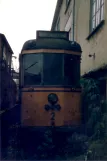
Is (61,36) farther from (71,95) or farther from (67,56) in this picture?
(71,95)

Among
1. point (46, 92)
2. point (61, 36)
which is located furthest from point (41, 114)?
point (61, 36)

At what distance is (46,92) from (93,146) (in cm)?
187

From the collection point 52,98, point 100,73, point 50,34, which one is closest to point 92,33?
point 100,73

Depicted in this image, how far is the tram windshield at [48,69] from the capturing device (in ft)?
23.4

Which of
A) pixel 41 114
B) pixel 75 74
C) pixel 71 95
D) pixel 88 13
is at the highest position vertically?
pixel 88 13

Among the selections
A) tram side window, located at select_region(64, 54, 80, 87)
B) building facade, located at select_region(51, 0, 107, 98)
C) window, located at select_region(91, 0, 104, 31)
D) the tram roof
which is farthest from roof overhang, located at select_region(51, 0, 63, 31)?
tram side window, located at select_region(64, 54, 80, 87)

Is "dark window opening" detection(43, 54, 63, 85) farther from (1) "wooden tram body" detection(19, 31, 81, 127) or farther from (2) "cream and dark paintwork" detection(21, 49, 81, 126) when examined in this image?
(2) "cream and dark paintwork" detection(21, 49, 81, 126)

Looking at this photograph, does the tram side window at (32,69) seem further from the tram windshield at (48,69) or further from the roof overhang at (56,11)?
the roof overhang at (56,11)

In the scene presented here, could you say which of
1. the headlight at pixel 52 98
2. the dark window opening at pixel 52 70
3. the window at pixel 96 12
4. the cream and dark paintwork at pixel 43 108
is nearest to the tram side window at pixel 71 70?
the dark window opening at pixel 52 70

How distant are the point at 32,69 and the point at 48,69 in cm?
42

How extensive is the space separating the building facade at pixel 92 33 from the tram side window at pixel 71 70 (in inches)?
26.0

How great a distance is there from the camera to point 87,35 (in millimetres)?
10258

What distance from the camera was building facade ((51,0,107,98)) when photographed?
7.93m

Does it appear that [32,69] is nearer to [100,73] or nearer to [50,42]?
[50,42]
